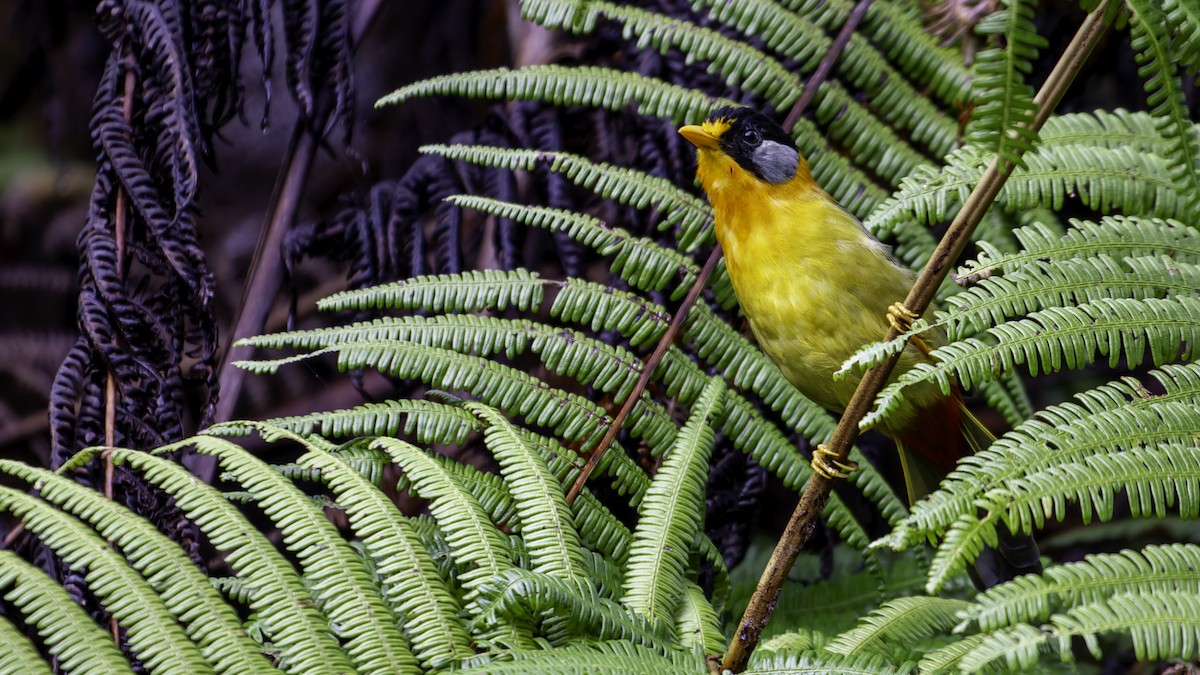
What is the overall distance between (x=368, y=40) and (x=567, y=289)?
2.29m

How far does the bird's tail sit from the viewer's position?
2.00m

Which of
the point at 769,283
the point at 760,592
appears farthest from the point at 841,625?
the point at 760,592

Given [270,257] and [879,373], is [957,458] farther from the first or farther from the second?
[270,257]

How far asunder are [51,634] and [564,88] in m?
1.33

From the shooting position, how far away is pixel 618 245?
6.41 ft

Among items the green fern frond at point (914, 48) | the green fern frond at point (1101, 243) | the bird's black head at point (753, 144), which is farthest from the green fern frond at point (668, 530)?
the green fern frond at point (914, 48)

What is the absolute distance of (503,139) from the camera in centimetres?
236

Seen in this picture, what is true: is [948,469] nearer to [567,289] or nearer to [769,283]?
[769,283]

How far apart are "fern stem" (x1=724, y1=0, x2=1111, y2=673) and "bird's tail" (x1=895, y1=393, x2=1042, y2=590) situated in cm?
63

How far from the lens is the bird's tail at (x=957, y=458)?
78.6 inches

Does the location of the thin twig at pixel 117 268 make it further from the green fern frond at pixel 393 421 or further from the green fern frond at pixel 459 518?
the green fern frond at pixel 459 518

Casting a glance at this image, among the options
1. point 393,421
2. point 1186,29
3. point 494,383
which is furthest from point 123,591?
point 1186,29

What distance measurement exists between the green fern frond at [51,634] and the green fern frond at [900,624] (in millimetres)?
968

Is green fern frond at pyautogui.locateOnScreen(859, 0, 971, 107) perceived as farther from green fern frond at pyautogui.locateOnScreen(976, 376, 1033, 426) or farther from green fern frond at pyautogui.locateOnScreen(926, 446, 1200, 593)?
green fern frond at pyautogui.locateOnScreen(926, 446, 1200, 593)
